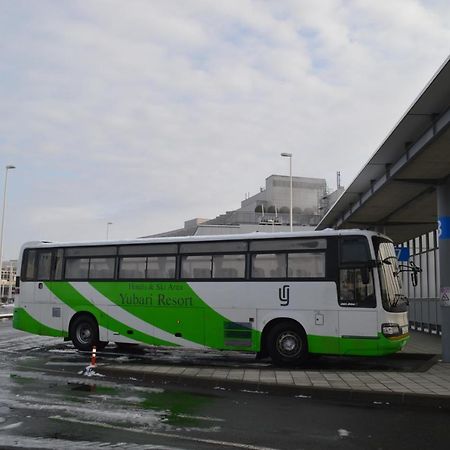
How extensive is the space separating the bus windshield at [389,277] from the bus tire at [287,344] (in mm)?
2174

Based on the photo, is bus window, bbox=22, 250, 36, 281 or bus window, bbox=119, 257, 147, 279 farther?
bus window, bbox=22, 250, 36, 281

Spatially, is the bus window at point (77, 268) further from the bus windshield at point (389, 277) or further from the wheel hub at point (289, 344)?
the bus windshield at point (389, 277)

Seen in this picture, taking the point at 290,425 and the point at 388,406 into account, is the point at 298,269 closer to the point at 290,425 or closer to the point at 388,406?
the point at 388,406

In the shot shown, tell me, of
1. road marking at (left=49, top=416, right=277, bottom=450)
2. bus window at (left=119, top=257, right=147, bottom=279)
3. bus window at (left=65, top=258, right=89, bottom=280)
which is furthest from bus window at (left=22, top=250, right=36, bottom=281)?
road marking at (left=49, top=416, right=277, bottom=450)

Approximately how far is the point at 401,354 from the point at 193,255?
641 centimetres

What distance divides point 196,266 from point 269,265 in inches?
81.3

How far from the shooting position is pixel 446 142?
1145 centimetres

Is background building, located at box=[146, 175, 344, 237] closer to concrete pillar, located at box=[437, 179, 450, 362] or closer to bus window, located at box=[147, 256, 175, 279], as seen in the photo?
bus window, located at box=[147, 256, 175, 279]

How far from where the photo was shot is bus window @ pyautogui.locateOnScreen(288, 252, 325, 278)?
13.0 metres

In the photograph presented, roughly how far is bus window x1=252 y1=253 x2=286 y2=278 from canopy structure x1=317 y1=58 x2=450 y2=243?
3733mm

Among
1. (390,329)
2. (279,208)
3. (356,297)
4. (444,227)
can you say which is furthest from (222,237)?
(279,208)

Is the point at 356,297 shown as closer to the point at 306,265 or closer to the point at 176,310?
the point at 306,265

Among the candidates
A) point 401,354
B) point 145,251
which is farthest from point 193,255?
point 401,354

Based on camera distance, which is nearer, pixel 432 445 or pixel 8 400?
pixel 432 445
